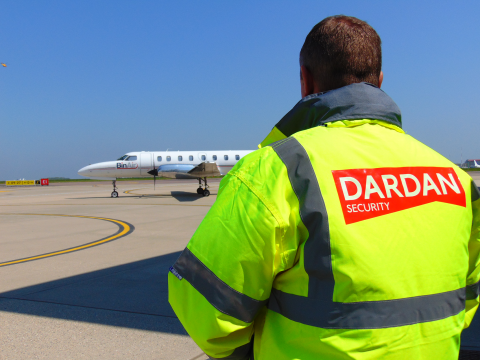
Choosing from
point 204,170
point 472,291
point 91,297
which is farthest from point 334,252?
point 204,170

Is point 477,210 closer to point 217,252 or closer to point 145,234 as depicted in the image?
point 217,252

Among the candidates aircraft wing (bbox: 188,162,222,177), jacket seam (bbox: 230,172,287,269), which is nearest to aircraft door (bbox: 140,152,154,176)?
aircraft wing (bbox: 188,162,222,177)

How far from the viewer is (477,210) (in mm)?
1558

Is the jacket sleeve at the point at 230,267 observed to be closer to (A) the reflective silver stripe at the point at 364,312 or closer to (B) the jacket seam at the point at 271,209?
(B) the jacket seam at the point at 271,209

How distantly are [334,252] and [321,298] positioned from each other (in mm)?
165

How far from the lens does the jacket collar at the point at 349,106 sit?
4.76ft

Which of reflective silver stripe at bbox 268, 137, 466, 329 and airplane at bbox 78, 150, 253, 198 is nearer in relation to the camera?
reflective silver stripe at bbox 268, 137, 466, 329

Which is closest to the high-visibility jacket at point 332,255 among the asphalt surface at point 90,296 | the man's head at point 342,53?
the man's head at point 342,53

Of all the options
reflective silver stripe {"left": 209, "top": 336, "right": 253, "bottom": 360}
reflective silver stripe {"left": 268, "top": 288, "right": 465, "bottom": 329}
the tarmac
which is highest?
reflective silver stripe {"left": 268, "top": 288, "right": 465, "bottom": 329}

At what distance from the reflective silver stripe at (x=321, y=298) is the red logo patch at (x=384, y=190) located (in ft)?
0.31

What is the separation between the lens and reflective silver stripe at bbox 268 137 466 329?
1257 mm

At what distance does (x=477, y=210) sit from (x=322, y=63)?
34.3 inches

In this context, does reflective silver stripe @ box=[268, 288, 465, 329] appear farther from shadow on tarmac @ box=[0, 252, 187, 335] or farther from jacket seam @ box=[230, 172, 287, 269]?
shadow on tarmac @ box=[0, 252, 187, 335]

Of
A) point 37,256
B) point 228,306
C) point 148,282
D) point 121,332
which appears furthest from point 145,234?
point 228,306
